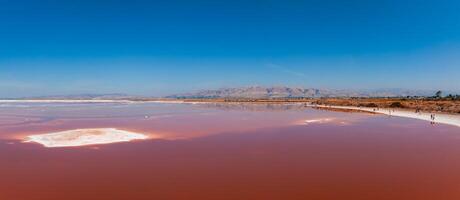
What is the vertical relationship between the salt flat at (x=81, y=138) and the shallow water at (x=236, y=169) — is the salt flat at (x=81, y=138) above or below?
above

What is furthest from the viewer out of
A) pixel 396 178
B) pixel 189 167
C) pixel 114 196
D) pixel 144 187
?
pixel 189 167

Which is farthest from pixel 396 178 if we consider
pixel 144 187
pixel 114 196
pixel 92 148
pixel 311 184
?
pixel 92 148

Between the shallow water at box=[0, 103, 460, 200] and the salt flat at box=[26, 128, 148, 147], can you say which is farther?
the salt flat at box=[26, 128, 148, 147]

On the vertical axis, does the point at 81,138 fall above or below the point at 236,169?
above

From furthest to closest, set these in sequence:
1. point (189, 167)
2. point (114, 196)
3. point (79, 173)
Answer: point (189, 167) < point (79, 173) < point (114, 196)

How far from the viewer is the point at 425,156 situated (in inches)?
639

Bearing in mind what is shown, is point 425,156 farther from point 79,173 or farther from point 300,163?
point 79,173

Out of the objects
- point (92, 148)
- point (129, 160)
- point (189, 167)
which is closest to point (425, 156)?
point (189, 167)

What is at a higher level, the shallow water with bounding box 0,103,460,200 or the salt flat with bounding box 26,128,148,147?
the salt flat with bounding box 26,128,148,147

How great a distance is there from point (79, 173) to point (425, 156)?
13.7 m

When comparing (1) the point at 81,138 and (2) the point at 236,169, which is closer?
(2) the point at 236,169

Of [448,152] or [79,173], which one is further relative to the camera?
[448,152]

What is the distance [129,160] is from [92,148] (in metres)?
4.18

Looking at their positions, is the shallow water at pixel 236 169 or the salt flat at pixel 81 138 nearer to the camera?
the shallow water at pixel 236 169
